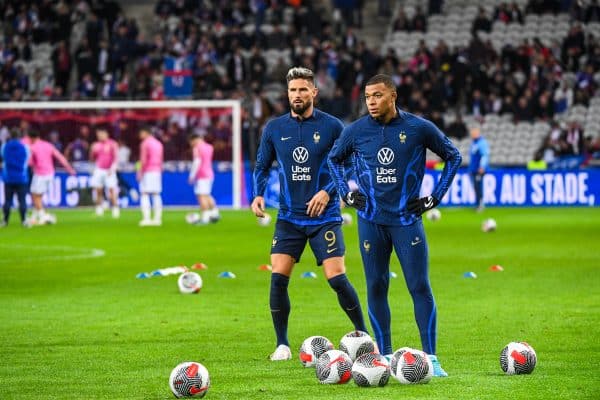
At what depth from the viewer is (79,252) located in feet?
74.9

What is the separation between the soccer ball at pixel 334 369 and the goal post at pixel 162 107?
88.5ft

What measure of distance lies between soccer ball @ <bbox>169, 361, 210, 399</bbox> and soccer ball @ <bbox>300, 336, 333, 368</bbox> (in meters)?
1.61

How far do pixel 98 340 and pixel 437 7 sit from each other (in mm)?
32412

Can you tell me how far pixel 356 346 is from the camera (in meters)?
9.77

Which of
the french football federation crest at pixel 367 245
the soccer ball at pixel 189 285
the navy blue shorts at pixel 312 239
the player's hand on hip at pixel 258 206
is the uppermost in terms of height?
the player's hand on hip at pixel 258 206

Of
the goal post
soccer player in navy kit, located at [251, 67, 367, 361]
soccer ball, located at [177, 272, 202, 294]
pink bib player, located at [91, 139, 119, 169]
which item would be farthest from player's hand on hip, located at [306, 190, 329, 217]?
the goal post

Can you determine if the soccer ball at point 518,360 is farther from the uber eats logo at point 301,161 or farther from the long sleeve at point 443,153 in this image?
the uber eats logo at point 301,161

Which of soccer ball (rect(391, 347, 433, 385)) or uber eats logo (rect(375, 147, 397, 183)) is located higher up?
uber eats logo (rect(375, 147, 397, 183))

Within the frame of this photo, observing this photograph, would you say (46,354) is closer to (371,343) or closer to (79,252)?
(371,343)

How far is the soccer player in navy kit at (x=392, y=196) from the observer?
31.0ft

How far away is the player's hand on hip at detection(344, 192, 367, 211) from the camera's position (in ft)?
31.6

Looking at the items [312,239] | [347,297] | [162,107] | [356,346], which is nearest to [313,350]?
[356,346]

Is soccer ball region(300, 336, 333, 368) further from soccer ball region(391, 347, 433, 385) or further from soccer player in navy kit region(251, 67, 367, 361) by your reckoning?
soccer ball region(391, 347, 433, 385)

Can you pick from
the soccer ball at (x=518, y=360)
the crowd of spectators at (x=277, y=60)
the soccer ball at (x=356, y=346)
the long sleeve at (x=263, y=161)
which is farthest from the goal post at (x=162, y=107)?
the soccer ball at (x=518, y=360)
